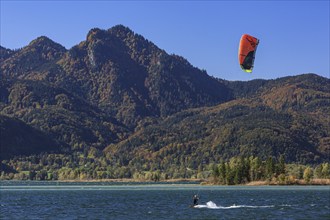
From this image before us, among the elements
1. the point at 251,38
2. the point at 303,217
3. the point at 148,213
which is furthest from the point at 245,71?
Result: the point at 148,213

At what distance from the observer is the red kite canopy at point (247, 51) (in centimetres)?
10225

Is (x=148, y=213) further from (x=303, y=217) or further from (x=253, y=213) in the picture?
(x=303, y=217)

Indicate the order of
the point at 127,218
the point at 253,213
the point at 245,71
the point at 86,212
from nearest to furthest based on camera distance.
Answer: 1. the point at 245,71
2. the point at 127,218
3. the point at 253,213
4. the point at 86,212

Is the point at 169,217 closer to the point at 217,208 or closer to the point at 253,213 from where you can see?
the point at 253,213

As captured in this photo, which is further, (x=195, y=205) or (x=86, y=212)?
(x=195, y=205)

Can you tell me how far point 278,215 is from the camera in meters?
111

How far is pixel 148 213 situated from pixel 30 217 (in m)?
20.5

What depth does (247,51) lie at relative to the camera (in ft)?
340

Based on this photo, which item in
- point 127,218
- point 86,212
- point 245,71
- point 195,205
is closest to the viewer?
point 245,71

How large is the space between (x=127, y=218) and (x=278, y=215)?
2471cm

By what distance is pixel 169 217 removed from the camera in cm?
10944

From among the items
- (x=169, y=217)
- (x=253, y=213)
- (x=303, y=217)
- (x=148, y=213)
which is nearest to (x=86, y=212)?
(x=148, y=213)

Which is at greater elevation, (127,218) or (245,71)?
(245,71)

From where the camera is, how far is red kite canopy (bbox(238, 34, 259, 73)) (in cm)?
10225
